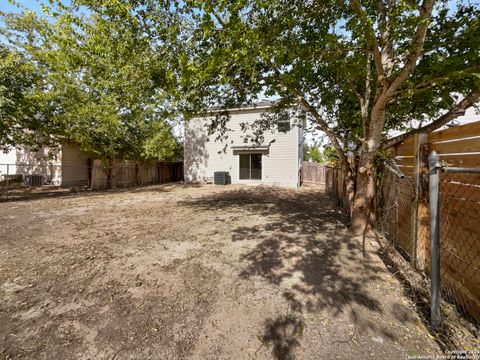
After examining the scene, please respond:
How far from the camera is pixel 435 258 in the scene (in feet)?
6.52

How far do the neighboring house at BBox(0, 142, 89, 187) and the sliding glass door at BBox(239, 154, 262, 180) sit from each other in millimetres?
10388

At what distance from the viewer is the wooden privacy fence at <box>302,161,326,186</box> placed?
1684 centimetres

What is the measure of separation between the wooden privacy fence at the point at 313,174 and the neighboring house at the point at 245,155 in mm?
1501

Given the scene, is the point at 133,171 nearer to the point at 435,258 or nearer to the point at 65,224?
the point at 65,224

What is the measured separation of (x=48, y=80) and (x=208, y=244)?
11.6 m

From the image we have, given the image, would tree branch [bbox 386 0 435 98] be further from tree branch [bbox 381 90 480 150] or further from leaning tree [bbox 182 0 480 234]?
tree branch [bbox 381 90 480 150]

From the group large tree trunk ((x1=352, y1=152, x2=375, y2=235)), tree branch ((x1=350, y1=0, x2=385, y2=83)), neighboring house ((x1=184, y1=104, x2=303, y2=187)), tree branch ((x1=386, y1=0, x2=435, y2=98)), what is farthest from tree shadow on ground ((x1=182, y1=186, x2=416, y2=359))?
neighboring house ((x1=184, y1=104, x2=303, y2=187))

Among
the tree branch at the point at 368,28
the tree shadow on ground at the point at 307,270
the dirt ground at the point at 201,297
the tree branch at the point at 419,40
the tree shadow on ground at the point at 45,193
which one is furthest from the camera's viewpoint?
the tree shadow on ground at the point at 45,193

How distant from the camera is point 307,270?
3229 millimetres

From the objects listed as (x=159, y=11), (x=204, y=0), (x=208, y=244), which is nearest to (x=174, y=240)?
(x=208, y=244)

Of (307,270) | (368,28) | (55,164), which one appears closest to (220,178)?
(55,164)

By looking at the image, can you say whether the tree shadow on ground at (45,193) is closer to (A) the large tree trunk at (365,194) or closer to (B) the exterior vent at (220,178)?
(B) the exterior vent at (220,178)

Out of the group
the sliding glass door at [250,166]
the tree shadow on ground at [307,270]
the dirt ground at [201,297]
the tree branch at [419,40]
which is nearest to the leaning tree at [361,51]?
the tree branch at [419,40]

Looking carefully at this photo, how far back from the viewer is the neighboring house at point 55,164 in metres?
14.0
